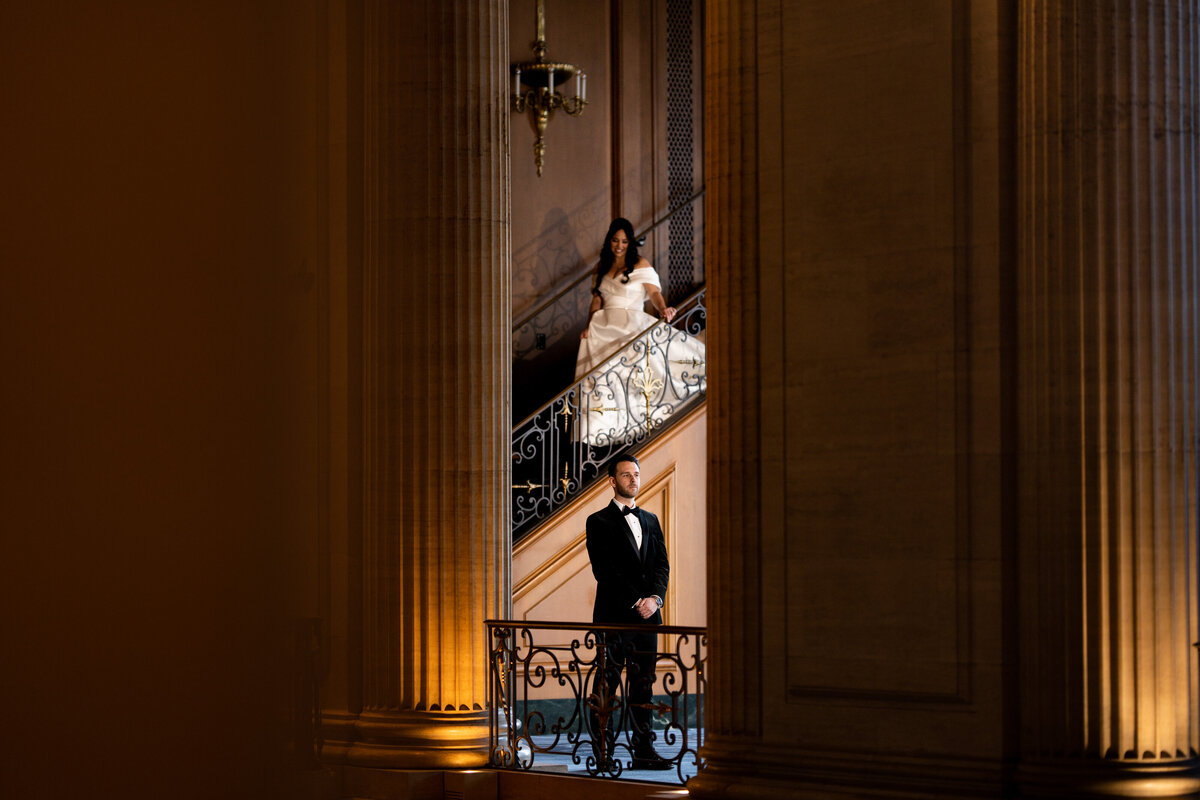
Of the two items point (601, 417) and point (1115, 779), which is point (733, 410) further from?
point (601, 417)

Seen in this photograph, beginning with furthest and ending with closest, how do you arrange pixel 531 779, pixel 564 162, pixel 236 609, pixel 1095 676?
pixel 564 162 → pixel 531 779 → pixel 1095 676 → pixel 236 609

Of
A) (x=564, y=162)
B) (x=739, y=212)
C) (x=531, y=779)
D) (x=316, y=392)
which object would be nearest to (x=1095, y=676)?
(x=739, y=212)

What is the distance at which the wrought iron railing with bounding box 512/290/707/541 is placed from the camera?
1189 cm

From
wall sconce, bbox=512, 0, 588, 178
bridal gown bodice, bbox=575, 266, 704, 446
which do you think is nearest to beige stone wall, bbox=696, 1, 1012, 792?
bridal gown bodice, bbox=575, 266, 704, 446

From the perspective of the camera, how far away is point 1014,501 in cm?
556

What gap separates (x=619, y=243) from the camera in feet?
42.5

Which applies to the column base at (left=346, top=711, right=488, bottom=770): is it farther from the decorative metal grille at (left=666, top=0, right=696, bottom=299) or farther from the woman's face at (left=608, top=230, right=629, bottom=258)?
the decorative metal grille at (left=666, top=0, right=696, bottom=299)

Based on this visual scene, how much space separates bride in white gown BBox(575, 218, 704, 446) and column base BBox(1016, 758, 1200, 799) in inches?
279

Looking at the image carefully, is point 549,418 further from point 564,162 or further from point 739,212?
point 739,212

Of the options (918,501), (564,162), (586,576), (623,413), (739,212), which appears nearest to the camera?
(918,501)

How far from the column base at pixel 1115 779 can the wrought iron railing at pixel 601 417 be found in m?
6.71

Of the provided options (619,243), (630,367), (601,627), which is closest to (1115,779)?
(601,627)

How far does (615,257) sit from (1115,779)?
860 cm

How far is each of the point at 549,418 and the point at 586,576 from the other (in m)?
1.79
